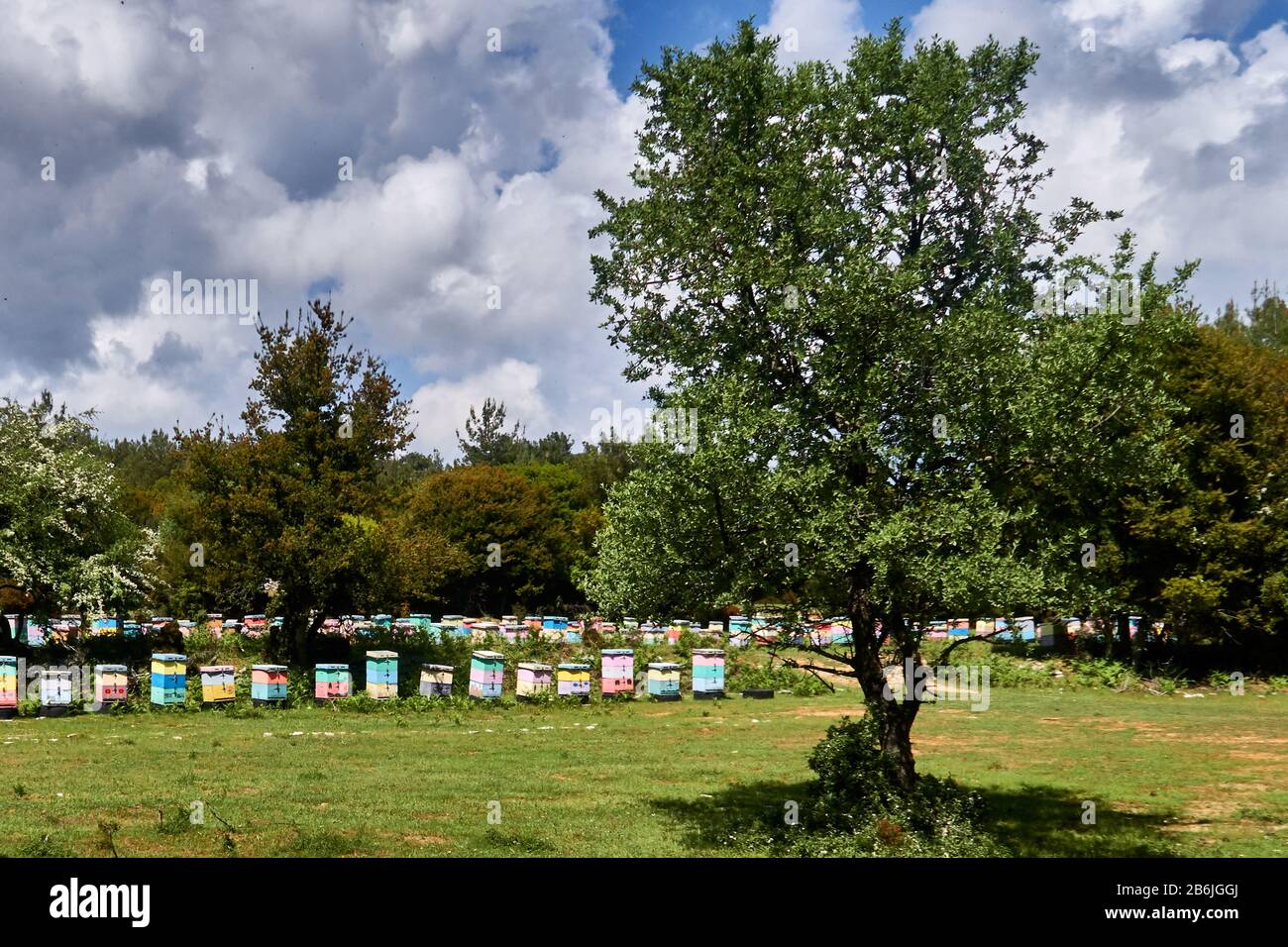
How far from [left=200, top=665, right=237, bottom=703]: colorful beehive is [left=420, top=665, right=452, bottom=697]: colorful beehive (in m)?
5.26

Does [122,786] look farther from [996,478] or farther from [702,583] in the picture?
[996,478]

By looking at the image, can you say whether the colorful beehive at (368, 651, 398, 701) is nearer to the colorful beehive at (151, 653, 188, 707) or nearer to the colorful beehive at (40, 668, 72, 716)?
the colorful beehive at (151, 653, 188, 707)

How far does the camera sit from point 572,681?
93.6ft

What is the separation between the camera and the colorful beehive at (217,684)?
25.6 m

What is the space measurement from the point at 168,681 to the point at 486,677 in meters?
8.56

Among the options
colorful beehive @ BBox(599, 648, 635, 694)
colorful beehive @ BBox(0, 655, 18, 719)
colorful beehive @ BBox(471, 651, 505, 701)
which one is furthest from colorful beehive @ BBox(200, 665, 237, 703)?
colorful beehive @ BBox(599, 648, 635, 694)

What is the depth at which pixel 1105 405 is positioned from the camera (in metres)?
12.1

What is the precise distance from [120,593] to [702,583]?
23675 millimetres

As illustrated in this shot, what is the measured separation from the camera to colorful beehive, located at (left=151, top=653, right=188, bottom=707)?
83.5 feet

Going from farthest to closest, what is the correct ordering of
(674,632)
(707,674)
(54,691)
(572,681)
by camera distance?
(674,632), (707,674), (572,681), (54,691)

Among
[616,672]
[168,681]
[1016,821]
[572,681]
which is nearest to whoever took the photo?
[1016,821]

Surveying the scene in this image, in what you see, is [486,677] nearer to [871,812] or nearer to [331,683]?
[331,683]

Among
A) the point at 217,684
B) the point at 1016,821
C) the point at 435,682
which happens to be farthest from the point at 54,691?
the point at 1016,821
